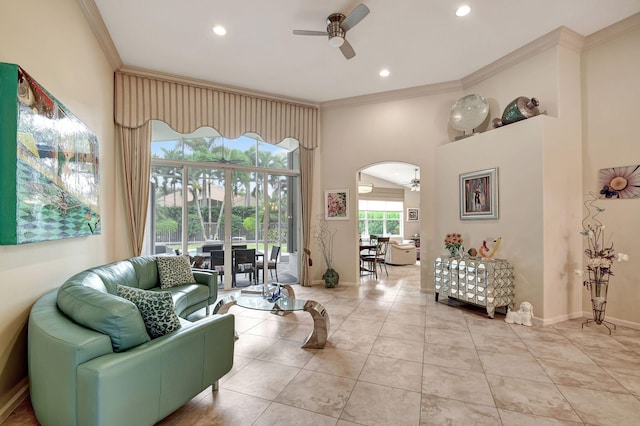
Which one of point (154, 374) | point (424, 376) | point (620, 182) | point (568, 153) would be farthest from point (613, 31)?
point (154, 374)

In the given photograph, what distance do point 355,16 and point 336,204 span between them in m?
3.45

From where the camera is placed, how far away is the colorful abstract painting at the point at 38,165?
74.0 inches

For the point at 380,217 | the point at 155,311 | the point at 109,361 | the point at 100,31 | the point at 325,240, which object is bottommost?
the point at 109,361

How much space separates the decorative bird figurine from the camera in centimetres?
410

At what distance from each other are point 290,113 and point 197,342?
4689 mm

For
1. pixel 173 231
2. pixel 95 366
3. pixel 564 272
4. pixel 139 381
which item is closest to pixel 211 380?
pixel 139 381

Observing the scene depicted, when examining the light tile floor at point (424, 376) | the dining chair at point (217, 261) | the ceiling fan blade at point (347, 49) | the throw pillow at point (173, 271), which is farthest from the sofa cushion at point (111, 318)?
the dining chair at point (217, 261)

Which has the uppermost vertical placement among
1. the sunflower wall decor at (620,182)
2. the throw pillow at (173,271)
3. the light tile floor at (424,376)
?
the sunflower wall decor at (620,182)

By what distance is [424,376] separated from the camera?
2.47 m

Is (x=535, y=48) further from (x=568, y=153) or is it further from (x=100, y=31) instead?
(x=100, y=31)

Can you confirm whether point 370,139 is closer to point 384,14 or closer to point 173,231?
point 384,14

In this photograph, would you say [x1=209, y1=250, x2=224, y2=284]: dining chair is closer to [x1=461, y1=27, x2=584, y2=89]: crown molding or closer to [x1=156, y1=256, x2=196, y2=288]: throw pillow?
[x1=156, y1=256, x2=196, y2=288]: throw pillow

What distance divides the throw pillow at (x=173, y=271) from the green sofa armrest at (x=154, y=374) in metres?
2.03

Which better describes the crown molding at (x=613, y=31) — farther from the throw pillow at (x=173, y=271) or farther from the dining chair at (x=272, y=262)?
the throw pillow at (x=173, y=271)
